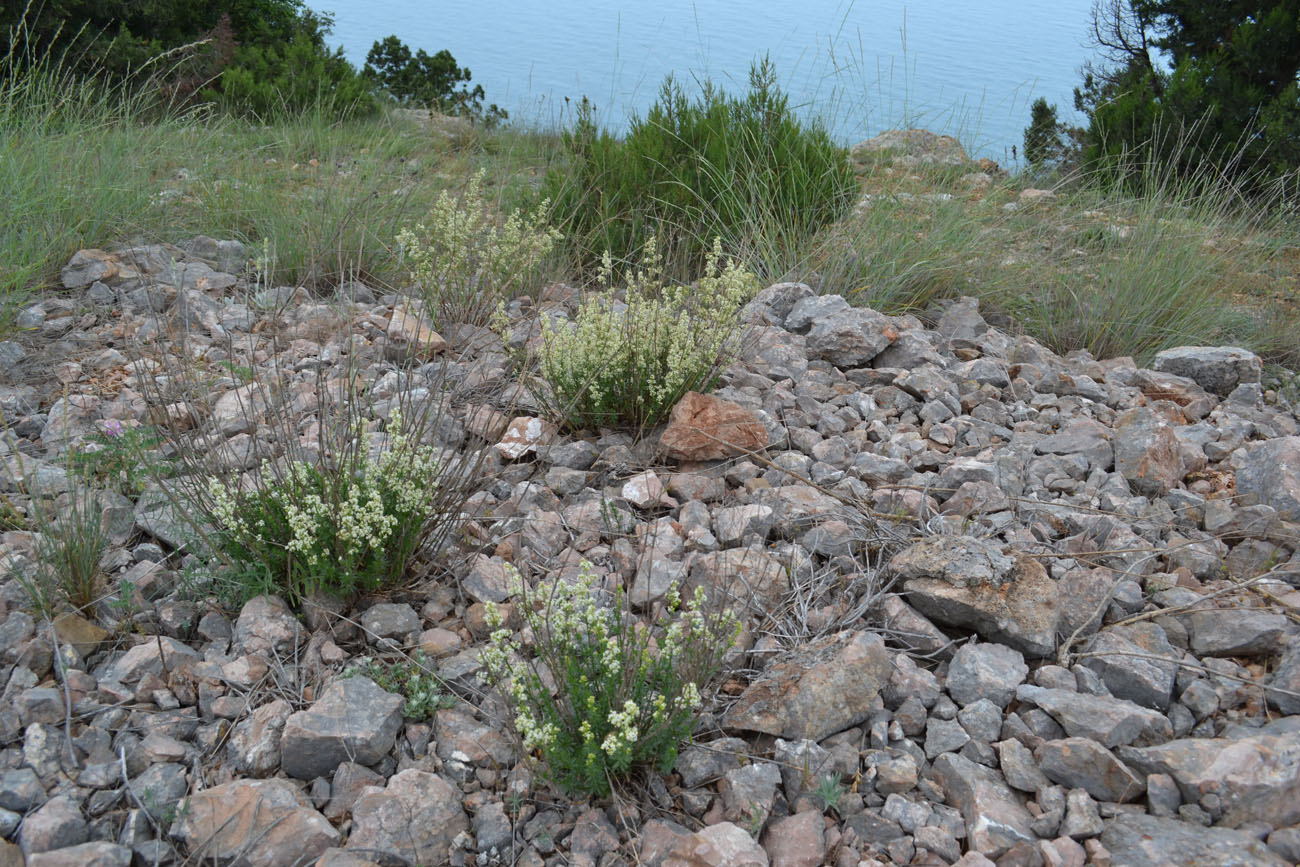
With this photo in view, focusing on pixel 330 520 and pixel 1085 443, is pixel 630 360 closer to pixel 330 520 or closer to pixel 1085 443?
pixel 330 520

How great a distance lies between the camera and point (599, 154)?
5672 mm

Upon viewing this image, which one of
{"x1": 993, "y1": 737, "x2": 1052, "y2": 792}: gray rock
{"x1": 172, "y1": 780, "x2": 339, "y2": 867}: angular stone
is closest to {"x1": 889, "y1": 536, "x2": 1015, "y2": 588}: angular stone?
{"x1": 993, "y1": 737, "x2": 1052, "y2": 792}: gray rock

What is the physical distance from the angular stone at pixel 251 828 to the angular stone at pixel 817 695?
0.92 meters

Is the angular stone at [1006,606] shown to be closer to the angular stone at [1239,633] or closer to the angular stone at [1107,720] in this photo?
the angular stone at [1107,720]

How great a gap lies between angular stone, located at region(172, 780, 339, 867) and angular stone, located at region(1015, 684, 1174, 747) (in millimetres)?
1612

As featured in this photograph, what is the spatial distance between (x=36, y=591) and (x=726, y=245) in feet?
12.3

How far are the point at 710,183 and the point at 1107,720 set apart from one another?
392 cm

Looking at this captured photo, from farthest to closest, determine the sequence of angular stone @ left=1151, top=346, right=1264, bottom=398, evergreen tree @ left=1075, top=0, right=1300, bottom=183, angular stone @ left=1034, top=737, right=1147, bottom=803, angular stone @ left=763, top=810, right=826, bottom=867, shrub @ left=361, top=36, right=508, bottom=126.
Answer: shrub @ left=361, top=36, right=508, bottom=126 → evergreen tree @ left=1075, top=0, right=1300, bottom=183 → angular stone @ left=1151, top=346, right=1264, bottom=398 → angular stone @ left=1034, top=737, right=1147, bottom=803 → angular stone @ left=763, top=810, right=826, bottom=867

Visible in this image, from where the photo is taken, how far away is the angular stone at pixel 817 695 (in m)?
2.15

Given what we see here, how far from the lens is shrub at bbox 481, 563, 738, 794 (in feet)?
6.37

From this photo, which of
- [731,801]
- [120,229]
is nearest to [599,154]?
[120,229]

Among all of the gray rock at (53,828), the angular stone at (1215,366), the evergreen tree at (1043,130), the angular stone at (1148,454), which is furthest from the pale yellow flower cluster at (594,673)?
the evergreen tree at (1043,130)

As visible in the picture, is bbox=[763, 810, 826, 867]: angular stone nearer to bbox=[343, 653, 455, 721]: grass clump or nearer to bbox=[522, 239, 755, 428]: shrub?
bbox=[343, 653, 455, 721]: grass clump

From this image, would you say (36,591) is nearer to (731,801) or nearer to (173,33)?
(731,801)
